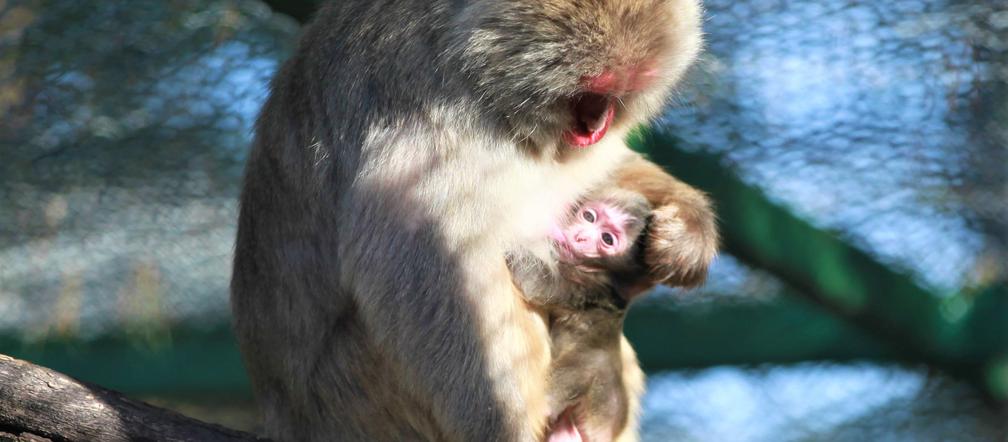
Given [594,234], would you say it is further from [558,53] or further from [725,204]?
[725,204]

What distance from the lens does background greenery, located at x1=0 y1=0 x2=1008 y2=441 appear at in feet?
17.2

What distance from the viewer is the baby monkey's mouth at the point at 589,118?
3182mm

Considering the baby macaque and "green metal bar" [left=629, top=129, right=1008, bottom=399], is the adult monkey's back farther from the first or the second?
"green metal bar" [left=629, top=129, right=1008, bottom=399]

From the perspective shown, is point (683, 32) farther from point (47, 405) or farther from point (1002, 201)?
point (1002, 201)

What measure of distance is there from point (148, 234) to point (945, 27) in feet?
13.2

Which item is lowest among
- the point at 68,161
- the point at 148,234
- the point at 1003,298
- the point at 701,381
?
the point at 701,381

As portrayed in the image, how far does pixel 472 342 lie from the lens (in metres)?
3.03

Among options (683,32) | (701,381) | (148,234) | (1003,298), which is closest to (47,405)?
(683,32)

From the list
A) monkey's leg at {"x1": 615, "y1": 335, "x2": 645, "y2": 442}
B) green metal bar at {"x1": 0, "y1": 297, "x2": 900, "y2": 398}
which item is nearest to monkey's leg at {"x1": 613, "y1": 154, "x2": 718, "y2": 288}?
monkey's leg at {"x1": 615, "y1": 335, "x2": 645, "y2": 442}

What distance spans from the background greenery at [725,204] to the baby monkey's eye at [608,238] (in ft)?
5.86

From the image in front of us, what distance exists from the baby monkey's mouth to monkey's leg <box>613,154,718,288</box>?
0.39 meters

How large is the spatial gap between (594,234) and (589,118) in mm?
405

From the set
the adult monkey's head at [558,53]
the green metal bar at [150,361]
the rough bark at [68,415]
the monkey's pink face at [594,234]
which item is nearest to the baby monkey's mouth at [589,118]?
the adult monkey's head at [558,53]

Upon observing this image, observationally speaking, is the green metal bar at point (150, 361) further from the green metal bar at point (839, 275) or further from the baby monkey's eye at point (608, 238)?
the baby monkey's eye at point (608, 238)
